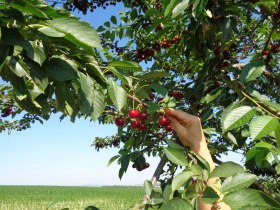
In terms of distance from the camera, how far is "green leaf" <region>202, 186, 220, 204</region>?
1.12 metres

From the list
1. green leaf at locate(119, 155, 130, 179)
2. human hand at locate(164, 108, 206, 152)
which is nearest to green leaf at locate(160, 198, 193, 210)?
human hand at locate(164, 108, 206, 152)

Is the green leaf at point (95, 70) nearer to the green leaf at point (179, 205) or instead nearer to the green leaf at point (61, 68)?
the green leaf at point (61, 68)

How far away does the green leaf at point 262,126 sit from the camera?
1351 mm

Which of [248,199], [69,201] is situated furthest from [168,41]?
[69,201]

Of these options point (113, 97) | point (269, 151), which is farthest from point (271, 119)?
point (113, 97)

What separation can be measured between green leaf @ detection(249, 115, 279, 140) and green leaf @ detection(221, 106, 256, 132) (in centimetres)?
13

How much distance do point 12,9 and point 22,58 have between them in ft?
0.70

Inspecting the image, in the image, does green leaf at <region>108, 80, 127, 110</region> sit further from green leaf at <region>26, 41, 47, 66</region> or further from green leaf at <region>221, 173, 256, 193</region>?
green leaf at <region>221, 173, 256, 193</region>

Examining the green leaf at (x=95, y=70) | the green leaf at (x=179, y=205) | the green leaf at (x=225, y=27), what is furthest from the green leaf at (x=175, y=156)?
the green leaf at (x=225, y=27)

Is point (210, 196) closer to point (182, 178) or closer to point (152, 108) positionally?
point (182, 178)

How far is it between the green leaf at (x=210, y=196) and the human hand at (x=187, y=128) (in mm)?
750

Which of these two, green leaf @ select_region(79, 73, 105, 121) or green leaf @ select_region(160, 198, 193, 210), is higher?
green leaf @ select_region(79, 73, 105, 121)

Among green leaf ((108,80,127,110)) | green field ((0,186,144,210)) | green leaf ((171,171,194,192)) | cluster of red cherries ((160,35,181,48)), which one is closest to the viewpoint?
green leaf ((171,171,194,192))

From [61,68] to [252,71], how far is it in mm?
1050
